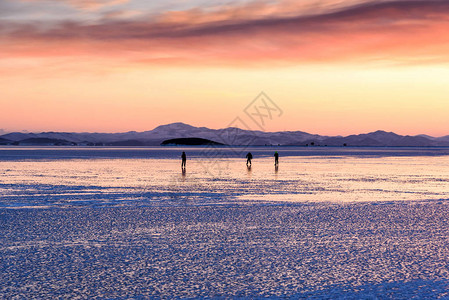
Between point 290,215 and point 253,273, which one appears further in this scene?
point 290,215

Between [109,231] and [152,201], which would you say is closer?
[109,231]

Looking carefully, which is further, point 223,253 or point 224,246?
point 224,246

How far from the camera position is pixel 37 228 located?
47.4 feet

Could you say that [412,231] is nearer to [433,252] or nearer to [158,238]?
[433,252]

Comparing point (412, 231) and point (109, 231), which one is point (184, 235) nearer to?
point (109, 231)

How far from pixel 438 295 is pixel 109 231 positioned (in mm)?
8927

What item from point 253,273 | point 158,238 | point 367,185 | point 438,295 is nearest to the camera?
point 438,295

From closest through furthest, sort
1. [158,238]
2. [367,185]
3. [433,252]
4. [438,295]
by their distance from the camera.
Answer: [438,295]
[433,252]
[158,238]
[367,185]

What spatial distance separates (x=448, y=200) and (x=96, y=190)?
54.5 ft

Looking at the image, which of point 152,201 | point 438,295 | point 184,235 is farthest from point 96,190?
point 438,295

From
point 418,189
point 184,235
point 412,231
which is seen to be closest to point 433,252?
point 412,231

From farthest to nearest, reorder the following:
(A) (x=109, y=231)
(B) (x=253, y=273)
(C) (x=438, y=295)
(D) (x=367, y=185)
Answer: (D) (x=367, y=185) < (A) (x=109, y=231) < (B) (x=253, y=273) < (C) (x=438, y=295)

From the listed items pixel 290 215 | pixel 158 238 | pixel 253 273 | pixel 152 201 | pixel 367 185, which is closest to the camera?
pixel 253 273

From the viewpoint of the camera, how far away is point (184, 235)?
13.5 meters
